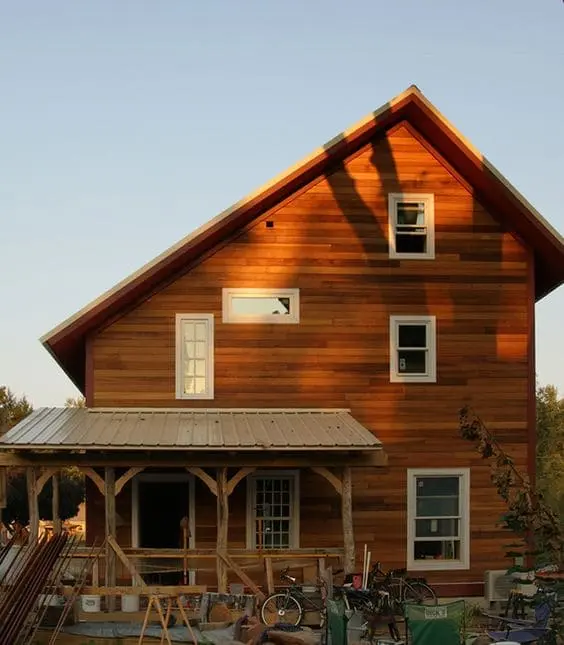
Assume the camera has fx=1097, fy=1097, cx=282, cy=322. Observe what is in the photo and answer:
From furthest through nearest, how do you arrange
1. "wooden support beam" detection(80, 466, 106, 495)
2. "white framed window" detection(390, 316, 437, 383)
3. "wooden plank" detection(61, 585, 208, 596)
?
"white framed window" detection(390, 316, 437, 383) < "wooden support beam" detection(80, 466, 106, 495) < "wooden plank" detection(61, 585, 208, 596)

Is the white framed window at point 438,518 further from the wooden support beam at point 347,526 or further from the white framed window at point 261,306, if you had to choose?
the white framed window at point 261,306

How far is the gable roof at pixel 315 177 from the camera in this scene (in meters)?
20.1

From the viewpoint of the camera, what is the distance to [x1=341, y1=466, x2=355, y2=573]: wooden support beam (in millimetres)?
18203

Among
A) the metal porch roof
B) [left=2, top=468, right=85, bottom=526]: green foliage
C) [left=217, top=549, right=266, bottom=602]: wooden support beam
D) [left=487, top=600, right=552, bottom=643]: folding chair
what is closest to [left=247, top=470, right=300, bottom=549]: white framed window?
the metal porch roof

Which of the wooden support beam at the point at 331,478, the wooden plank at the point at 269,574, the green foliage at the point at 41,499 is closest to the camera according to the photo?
the wooden plank at the point at 269,574

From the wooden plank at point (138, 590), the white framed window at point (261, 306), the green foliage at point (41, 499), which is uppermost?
the white framed window at point (261, 306)

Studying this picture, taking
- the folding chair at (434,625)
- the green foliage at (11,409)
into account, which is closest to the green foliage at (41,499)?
the green foliage at (11,409)

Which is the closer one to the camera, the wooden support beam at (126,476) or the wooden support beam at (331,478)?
the wooden support beam at (126,476)

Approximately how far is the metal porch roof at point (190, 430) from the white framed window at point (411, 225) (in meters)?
3.44

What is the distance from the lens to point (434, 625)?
13.8 meters

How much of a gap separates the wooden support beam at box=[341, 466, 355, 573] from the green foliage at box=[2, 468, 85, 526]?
70.8 feet

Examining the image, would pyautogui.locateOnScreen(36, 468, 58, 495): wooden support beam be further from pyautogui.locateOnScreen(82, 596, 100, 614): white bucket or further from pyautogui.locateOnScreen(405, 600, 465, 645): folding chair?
pyautogui.locateOnScreen(405, 600, 465, 645): folding chair

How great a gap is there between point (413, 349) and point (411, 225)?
8.06 feet

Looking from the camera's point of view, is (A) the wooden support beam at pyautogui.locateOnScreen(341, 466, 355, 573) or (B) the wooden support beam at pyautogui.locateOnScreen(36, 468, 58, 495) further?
(B) the wooden support beam at pyautogui.locateOnScreen(36, 468, 58, 495)
